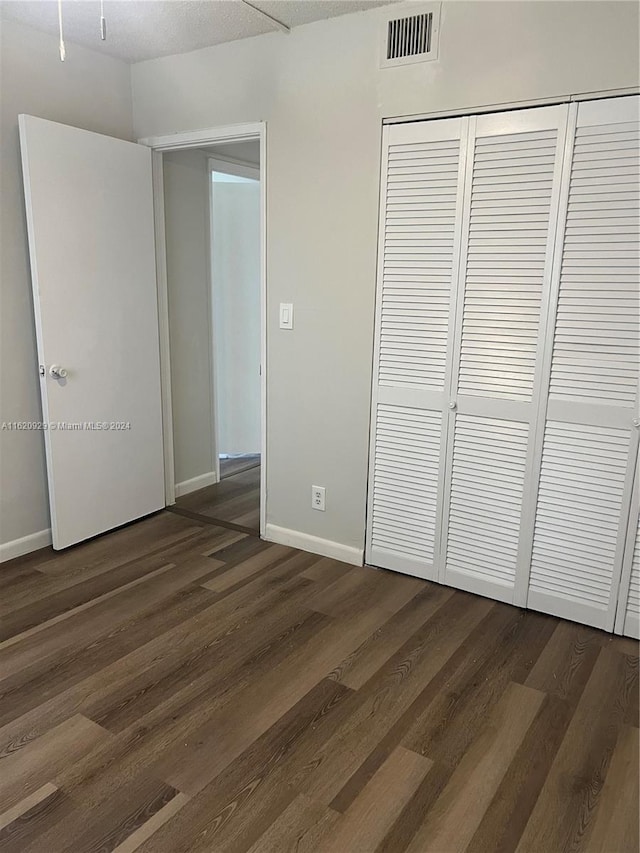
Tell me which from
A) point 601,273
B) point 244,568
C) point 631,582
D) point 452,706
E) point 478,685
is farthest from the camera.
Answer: point 244,568

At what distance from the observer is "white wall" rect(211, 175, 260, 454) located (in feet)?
15.4

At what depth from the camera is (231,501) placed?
400 cm

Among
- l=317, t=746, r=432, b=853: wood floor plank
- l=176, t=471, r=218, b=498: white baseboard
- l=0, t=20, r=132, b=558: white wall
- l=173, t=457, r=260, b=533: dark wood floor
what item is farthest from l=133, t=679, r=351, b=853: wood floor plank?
l=176, t=471, r=218, b=498: white baseboard

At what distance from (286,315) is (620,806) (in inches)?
92.0

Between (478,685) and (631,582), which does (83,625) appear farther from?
(631,582)

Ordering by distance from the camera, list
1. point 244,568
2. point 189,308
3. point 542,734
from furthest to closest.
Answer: point 189,308
point 244,568
point 542,734

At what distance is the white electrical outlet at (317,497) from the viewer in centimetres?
317

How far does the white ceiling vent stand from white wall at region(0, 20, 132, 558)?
157 cm

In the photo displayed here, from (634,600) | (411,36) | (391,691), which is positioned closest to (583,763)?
(391,691)

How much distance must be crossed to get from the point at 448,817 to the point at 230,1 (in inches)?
117

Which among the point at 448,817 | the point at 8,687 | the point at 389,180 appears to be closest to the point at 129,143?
the point at 389,180

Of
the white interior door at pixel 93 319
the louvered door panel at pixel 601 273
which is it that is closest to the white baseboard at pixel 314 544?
the white interior door at pixel 93 319

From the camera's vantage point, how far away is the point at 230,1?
2.49m

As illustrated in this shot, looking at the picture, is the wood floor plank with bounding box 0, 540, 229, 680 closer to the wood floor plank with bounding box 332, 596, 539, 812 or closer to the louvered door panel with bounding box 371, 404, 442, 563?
the louvered door panel with bounding box 371, 404, 442, 563
